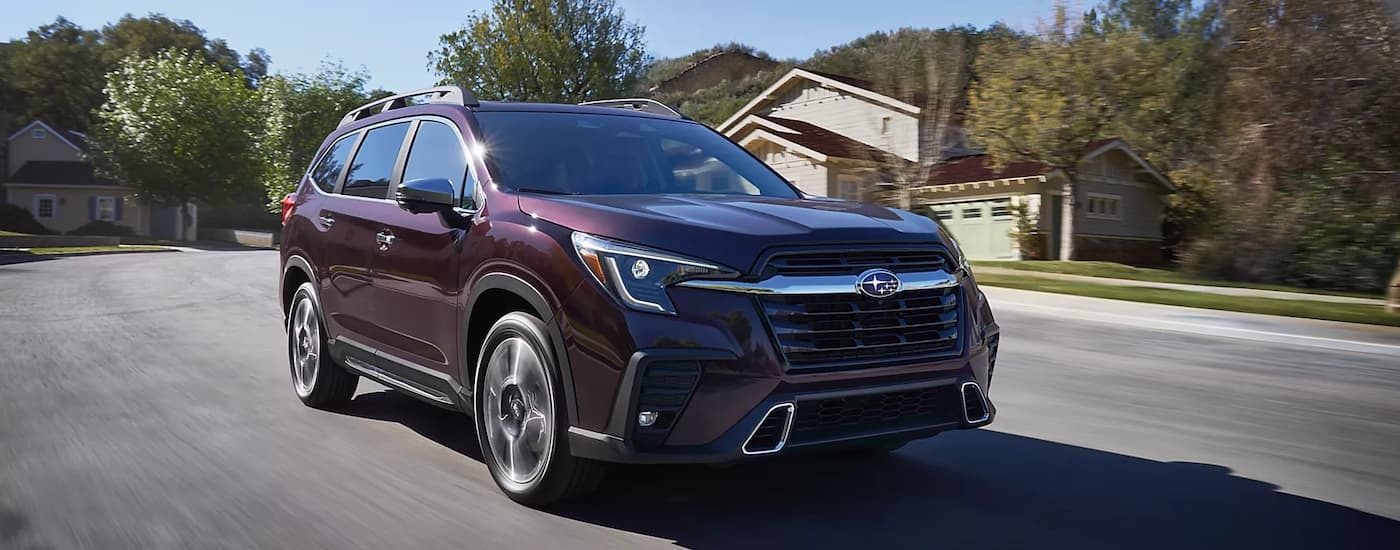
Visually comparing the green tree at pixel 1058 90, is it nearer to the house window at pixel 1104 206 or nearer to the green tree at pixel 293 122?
the house window at pixel 1104 206

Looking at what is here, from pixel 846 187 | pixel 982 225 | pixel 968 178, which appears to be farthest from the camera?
pixel 846 187

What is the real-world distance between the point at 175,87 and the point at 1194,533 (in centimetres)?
5797

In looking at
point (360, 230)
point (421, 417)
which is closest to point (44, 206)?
point (421, 417)

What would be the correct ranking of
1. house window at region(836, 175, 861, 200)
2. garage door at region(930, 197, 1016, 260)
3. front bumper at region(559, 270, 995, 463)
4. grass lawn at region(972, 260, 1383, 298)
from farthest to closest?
1. garage door at region(930, 197, 1016, 260)
2. house window at region(836, 175, 861, 200)
3. grass lawn at region(972, 260, 1383, 298)
4. front bumper at region(559, 270, 995, 463)

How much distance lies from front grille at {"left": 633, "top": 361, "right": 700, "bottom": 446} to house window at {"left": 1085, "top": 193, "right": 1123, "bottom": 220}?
111 ft

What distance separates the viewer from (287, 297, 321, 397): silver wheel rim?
22.3 ft

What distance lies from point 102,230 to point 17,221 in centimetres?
550

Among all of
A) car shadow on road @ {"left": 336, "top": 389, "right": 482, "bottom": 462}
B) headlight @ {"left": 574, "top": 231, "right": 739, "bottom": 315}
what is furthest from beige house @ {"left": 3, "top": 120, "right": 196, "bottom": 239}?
headlight @ {"left": 574, "top": 231, "right": 739, "bottom": 315}

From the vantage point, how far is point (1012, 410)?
698 cm

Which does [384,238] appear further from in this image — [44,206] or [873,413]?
[44,206]

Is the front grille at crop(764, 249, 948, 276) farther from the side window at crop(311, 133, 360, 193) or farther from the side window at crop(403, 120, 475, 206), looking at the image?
the side window at crop(311, 133, 360, 193)

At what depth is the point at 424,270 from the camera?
518 cm

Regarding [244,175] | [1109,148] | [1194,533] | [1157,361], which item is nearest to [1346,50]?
[1109,148]

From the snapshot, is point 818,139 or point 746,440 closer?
point 746,440
